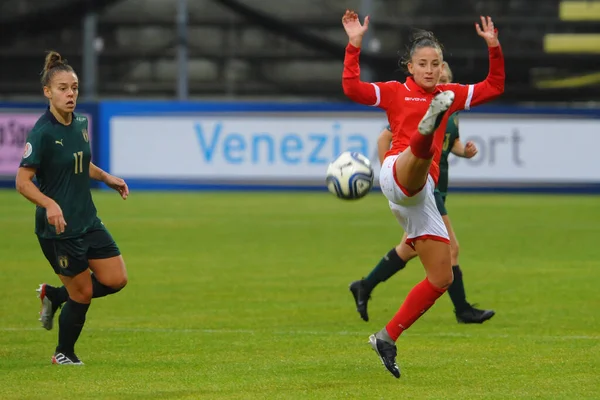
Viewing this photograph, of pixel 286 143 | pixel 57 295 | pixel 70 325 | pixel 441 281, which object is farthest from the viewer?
pixel 286 143

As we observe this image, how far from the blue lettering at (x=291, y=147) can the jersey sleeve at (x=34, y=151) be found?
50.3 feet

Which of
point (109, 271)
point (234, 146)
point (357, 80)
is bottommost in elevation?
point (234, 146)

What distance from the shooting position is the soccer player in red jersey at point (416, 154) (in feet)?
24.2

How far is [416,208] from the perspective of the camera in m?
7.59

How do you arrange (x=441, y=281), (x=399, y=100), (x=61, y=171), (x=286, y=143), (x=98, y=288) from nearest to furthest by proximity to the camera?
1. (x=441, y=281)
2. (x=399, y=100)
3. (x=61, y=171)
4. (x=98, y=288)
5. (x=286, y=143)

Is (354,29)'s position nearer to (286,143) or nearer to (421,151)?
(421,151)

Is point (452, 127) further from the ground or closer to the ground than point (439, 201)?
further from the ground

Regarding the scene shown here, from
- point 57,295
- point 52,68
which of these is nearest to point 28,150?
point 52,68

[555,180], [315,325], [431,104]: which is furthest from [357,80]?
[555,180]

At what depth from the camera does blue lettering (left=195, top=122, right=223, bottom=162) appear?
23.2 meters

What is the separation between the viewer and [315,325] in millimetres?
9789

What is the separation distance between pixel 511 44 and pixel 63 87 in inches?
794

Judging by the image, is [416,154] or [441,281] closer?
[416,154]

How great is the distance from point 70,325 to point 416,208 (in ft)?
7.36
